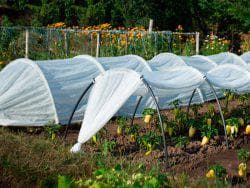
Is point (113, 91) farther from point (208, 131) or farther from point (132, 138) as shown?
point (208, 131)

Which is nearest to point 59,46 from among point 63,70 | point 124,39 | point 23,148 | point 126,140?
point 124,39

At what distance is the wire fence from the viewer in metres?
14.2

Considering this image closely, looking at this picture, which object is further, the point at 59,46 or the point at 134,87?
the point at 59,46

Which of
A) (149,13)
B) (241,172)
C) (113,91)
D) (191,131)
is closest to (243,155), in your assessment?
(241,172)

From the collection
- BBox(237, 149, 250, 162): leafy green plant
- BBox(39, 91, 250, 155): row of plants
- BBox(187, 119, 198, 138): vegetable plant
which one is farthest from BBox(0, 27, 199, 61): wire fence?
BBox(237, 149, 250, 162): leafy green plant

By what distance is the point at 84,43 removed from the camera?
15586mm

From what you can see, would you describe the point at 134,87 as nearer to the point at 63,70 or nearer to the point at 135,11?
the point at 63,70

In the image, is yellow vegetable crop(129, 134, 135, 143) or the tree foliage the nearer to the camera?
yellow vegetable crop(129, 134, 135, 143)

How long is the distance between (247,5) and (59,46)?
26.1 feet

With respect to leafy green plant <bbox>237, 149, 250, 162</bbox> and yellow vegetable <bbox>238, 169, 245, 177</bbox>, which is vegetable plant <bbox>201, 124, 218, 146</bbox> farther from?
yellow vegetable <bbox>238, 169, 245, 177</bbox>

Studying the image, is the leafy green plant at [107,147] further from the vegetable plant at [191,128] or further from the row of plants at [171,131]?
the vegetable plant at [191,128]

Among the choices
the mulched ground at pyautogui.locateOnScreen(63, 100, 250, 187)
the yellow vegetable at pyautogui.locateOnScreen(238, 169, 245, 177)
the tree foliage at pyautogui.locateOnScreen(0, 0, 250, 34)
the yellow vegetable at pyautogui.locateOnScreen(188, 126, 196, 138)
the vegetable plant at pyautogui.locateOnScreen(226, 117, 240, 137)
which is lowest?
the mulched ground at pyautogui.locateOnScreen(63, 100, 250, 187)

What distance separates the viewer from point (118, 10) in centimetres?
2022

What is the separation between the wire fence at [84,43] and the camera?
14172mm
